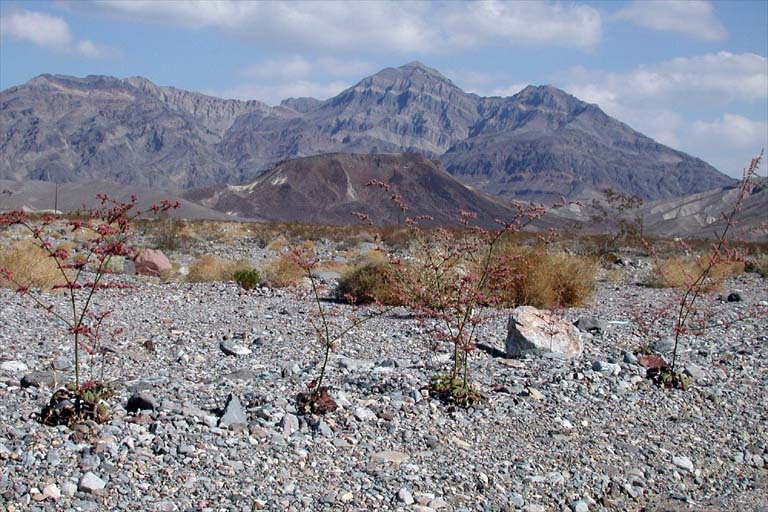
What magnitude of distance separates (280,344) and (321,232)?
35.5 meters

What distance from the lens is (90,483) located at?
4.95 metres

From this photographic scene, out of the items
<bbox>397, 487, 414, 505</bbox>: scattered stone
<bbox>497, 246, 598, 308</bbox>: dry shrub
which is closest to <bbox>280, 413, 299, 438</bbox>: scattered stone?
<bbox>397, 487, 414, 505</bbox>: scattered stone

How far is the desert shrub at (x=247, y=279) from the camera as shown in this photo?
1656 centimetres

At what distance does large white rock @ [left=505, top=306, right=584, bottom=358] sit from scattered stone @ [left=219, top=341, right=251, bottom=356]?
303 cm

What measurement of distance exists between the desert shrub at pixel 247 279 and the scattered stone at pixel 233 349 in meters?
6.80

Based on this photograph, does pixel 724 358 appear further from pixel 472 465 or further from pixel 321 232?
pixel 321 232

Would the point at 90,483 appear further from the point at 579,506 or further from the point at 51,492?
the point at 579,506

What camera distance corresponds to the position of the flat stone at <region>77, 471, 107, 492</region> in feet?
16.1

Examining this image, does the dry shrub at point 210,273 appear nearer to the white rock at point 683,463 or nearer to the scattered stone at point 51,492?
the white rock at point 683,463

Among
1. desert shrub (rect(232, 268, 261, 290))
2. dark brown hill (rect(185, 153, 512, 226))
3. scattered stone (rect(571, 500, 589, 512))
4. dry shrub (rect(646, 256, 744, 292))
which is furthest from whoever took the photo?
dark brown hill (rect(185, 153, 512, 226))

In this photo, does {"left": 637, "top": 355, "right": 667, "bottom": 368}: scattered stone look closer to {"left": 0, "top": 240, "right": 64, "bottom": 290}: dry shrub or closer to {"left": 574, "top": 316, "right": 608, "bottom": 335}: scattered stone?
{"left": 574, "top": 316, "right": 608, "bottom": 335}: scattered stone

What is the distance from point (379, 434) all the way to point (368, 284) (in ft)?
28.2

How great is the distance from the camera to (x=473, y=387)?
298 inches

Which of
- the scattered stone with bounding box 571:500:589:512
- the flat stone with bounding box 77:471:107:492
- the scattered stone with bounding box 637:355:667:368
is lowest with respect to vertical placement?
the scattered stone with bounding box 571:500:589:512
